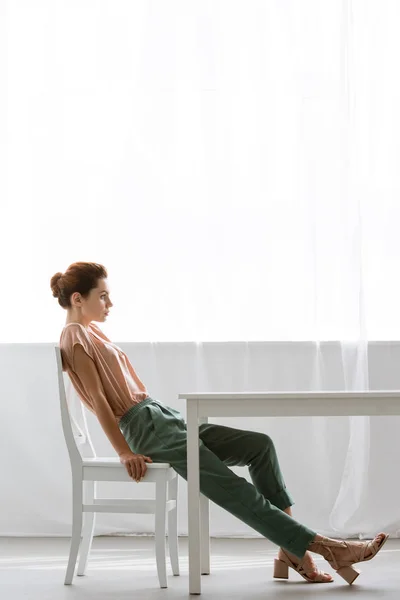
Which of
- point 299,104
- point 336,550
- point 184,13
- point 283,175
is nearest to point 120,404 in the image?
point 336,550

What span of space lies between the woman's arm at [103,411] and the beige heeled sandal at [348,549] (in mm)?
551

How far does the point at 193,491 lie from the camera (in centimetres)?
238

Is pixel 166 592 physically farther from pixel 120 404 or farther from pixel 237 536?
pixel 237 536

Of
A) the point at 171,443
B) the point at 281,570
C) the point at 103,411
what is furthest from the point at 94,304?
the point at 281,570

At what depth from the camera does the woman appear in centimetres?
237

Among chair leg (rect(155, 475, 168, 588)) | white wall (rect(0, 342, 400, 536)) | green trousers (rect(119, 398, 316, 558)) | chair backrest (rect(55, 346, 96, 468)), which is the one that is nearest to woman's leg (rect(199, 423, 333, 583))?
green trousers (rect(119, 398, 316, 558))

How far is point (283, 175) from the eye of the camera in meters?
3.62

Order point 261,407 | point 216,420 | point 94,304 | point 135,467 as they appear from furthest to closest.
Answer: point 216,420, point 94,304, point 135,467, point 261,407

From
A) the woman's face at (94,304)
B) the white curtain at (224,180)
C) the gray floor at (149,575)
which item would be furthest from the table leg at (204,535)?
the white curtain at (224,180)

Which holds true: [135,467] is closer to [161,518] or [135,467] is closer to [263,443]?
[161,518]

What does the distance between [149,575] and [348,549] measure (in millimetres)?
707

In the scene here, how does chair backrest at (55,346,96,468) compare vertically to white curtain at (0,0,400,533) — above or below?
below

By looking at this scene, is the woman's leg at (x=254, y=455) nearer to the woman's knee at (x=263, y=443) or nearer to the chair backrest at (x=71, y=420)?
the woman's knee at (x=263, y=443)

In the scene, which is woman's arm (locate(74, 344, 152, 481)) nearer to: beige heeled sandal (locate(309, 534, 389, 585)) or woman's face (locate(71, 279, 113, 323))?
woman's face (locate(71, 279, 113, 323))
